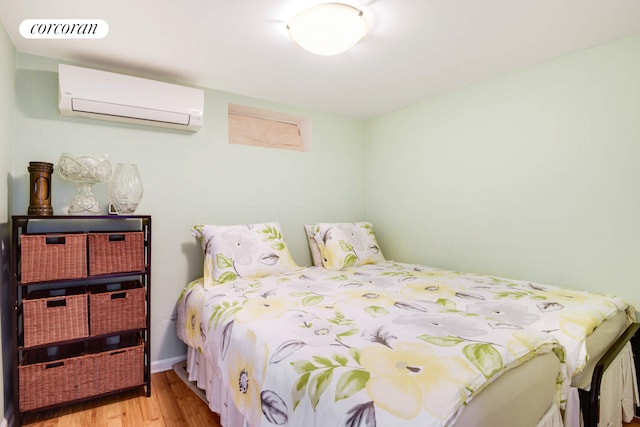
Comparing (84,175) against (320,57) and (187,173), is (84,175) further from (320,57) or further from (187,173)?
(320,57)

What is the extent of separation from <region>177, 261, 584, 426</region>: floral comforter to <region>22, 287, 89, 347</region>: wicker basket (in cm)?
59

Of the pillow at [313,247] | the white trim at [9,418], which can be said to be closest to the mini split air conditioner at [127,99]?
the pillow at [313,247]

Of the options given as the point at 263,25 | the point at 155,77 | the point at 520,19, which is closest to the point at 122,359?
the point at 155,77

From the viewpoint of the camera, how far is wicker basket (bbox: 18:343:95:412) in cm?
171

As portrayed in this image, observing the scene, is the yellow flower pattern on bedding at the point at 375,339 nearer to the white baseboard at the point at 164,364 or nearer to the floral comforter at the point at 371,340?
the floral comforter at the point at 371,340

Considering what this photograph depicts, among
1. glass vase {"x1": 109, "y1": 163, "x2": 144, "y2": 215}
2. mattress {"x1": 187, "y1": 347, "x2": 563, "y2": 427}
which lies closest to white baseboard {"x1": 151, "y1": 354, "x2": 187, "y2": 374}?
glass vase {"x1": 109, "y1": 163, "x2": 144, "y2": 215}

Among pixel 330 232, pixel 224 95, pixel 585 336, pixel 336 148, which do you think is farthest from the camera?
pixel 336 148

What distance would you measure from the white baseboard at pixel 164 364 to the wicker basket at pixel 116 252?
0.82 meters

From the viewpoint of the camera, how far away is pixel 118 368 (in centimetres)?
194

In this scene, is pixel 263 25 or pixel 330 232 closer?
pixel 263 25

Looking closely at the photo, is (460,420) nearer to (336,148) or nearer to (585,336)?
(585,336)

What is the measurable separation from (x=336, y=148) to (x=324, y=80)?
927 mm

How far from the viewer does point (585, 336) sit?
142 centimetres

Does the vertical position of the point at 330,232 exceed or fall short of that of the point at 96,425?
it exceeds it
